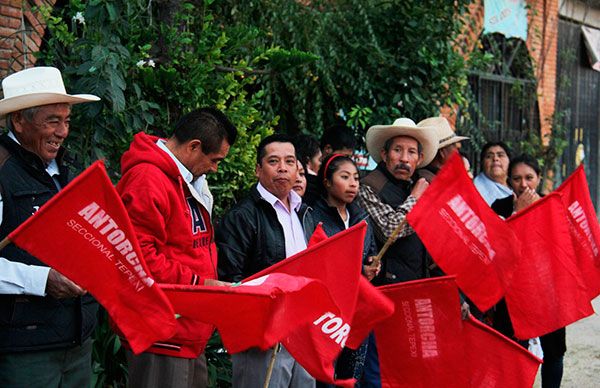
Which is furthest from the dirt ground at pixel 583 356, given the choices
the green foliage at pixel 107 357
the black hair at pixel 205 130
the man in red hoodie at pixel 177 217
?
the black hair at pixel 205 130

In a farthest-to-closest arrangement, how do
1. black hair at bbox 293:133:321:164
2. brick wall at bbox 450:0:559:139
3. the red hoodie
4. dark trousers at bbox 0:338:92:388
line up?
brick wall at bbox 450:0:559:139 → black hair at bbox 293:133:321:164 → the red hoodie → dark trousers at bbox 0:338:92:388

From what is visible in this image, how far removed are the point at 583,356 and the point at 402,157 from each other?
3842 millimetres

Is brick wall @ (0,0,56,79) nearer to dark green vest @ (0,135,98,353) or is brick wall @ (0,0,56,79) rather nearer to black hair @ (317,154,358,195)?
black hair @ (317,154,358,195)

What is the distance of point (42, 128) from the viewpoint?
3.59 m

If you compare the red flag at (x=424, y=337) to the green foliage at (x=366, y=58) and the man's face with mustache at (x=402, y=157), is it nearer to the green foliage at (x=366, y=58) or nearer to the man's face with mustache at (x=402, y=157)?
the man's face with mustache at (x=402, y=157)

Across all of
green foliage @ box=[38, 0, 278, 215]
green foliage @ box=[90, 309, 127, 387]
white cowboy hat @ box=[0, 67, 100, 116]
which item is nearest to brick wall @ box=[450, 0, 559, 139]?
green foliage @ box=[38, 0, 278, 215]

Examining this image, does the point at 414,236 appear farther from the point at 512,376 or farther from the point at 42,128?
the point at 42,128

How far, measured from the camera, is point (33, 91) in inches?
144

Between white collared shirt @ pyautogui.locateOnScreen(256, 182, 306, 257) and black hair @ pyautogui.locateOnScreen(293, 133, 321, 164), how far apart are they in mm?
1310

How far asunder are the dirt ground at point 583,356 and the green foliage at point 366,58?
2766 mm

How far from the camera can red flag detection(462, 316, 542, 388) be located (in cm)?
494

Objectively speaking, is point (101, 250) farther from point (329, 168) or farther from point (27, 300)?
point (329, 168)

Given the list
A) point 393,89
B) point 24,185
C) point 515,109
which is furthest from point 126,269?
point 515,109

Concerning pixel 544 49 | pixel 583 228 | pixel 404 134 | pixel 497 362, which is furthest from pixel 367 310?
pixel 544 49
